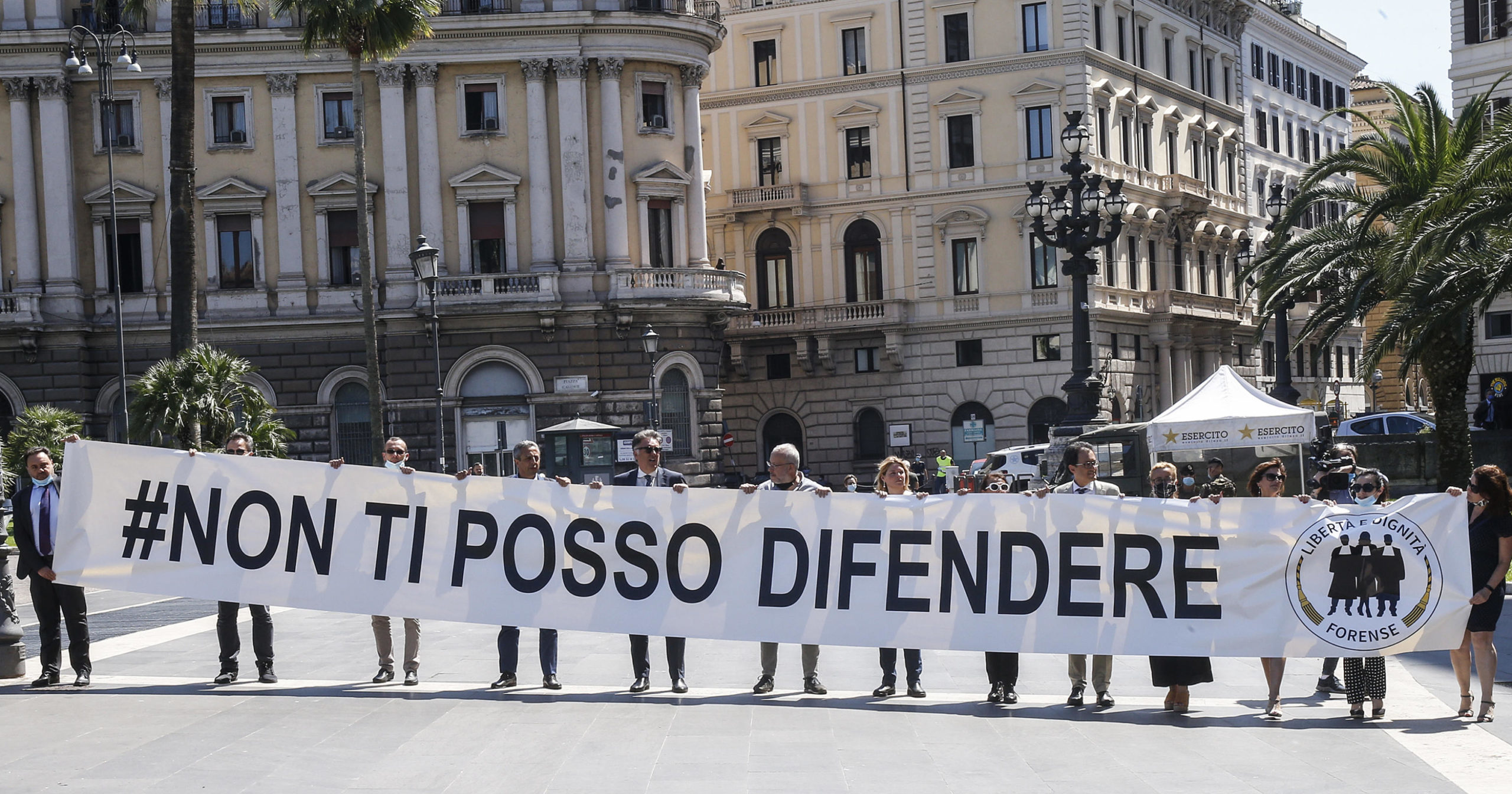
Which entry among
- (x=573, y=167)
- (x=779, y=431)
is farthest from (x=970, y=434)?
(x=573, y=167)

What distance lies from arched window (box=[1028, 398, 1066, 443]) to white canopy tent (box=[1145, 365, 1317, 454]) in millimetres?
25107

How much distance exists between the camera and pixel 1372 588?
1138 cm

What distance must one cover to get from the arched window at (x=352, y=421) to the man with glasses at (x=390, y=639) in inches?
1315

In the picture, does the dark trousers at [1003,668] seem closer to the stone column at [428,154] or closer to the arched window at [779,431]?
the stone column at [428,154]

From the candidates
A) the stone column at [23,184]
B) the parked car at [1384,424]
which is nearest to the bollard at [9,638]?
the stone column at [23,184]

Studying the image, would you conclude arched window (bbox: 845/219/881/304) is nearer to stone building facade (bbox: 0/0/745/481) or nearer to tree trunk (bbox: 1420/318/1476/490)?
stone building facade (bbox: 0/0/745/481)

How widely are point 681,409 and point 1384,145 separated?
71.0 feet

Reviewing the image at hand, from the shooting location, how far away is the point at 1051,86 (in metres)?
54.7

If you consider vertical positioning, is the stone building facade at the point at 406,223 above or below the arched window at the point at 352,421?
above

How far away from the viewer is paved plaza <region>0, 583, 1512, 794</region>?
9.23 meters

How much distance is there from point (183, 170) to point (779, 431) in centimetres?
3466

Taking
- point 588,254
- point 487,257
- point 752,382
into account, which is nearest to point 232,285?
point 487,257

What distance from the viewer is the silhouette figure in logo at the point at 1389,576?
1133 centimetres

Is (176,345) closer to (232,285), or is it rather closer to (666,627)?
(666,627)
